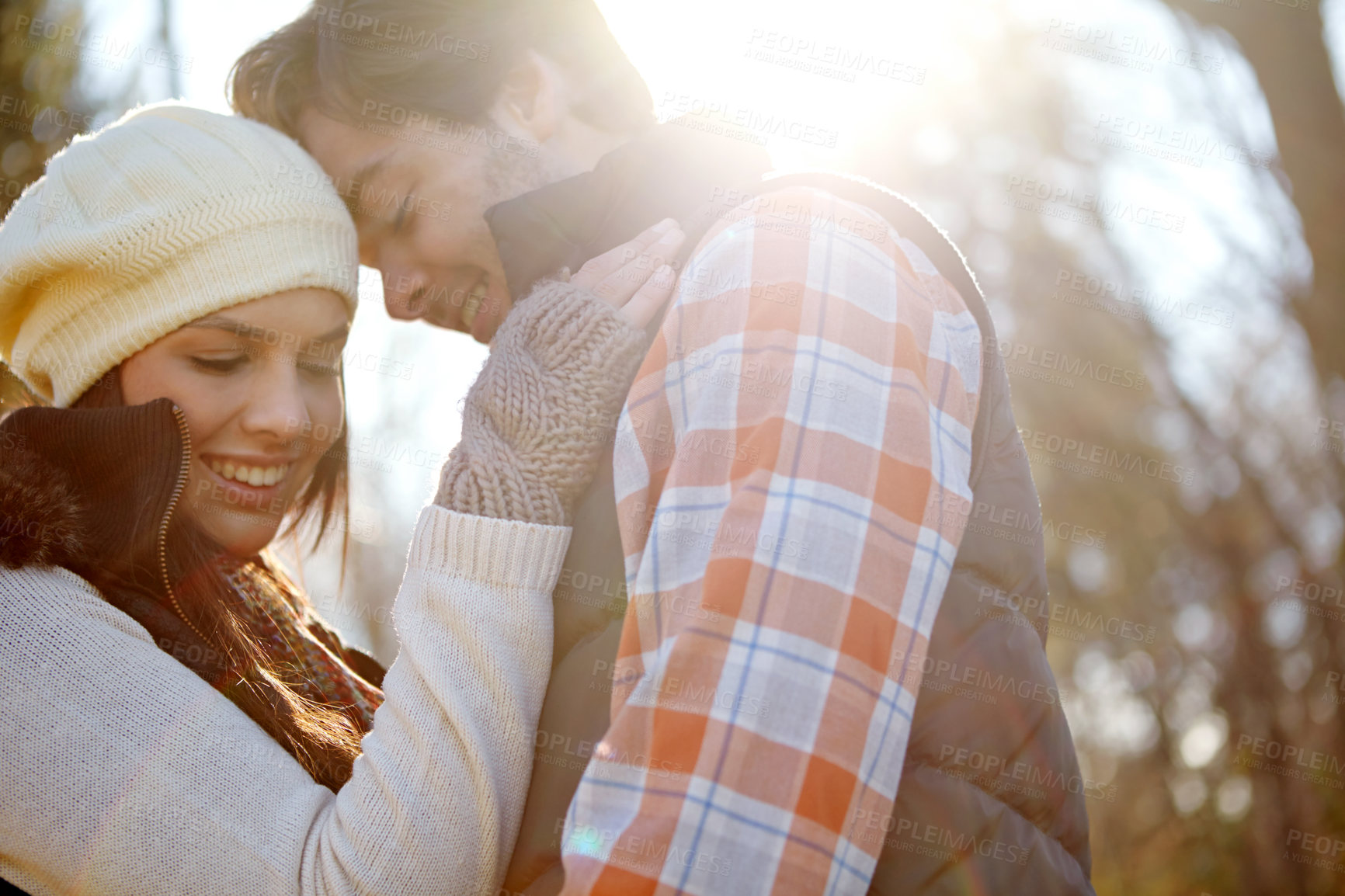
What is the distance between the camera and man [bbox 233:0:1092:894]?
1086mm

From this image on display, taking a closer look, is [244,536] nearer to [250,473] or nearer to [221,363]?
[250,473]

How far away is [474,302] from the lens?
227cm

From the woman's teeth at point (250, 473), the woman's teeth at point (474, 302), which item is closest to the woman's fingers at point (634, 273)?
the woman's teeth at point (474, 302)

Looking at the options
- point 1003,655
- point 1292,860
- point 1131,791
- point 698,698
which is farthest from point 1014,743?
point 1131,791

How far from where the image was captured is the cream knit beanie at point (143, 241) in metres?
2.02

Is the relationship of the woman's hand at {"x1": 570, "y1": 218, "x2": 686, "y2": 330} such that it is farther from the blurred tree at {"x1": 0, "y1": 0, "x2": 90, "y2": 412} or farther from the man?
the blurred tree at {"x1": 0, "y1": 0, "x2": 90, "y2": 412}

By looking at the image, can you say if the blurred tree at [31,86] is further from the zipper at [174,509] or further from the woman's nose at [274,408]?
the zipper at [174,509]

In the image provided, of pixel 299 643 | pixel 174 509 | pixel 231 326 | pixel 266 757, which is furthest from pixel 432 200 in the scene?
pixel 266 757

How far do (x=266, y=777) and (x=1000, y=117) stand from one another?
6.33 meters

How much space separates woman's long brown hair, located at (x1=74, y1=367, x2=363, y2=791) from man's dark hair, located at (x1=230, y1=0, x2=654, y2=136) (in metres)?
0.87

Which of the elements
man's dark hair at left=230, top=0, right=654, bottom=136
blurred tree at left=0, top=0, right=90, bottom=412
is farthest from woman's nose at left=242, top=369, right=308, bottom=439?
blurred tree at left=0, top=0, right=90, bottom=412

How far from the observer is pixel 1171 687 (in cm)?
899

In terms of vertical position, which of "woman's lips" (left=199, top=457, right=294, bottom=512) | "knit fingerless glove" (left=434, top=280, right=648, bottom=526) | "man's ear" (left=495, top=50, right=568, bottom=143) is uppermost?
"man's ear" (left=495, top=50, right=568, bottom=143)

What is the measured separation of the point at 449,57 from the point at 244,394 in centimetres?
91
